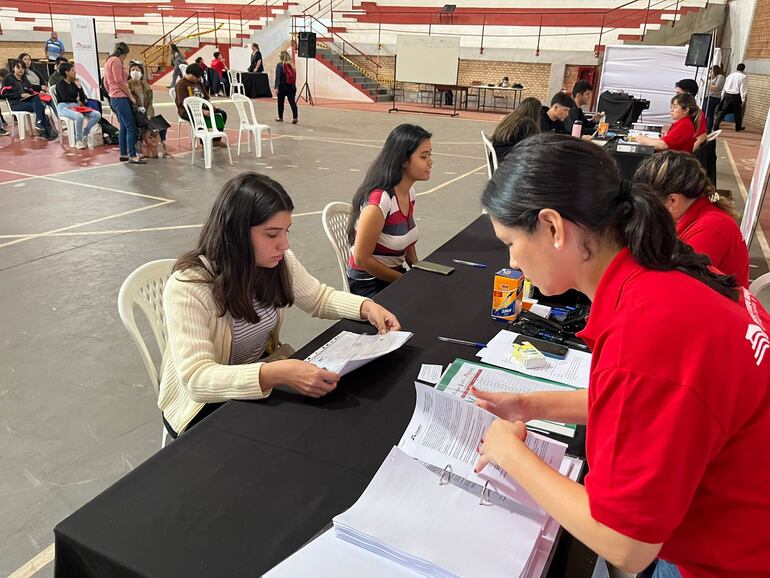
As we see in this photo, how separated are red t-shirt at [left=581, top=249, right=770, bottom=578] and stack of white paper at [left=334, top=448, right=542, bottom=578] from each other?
25 cm

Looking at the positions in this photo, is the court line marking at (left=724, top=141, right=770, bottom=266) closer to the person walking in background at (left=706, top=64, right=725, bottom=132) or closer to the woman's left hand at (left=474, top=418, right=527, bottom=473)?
the person walking in background at (left=706, top=64, right=725, bottom=132)

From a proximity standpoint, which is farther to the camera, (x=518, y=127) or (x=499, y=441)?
(x=518, y=127)

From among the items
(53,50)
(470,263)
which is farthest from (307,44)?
(470,263)

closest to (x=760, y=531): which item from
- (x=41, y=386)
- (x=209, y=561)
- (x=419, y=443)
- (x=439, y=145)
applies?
(x=419, y=443)

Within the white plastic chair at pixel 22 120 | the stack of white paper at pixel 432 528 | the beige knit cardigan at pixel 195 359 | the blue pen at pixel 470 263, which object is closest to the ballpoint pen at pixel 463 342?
the beige knit cardigan at pixel 195 359

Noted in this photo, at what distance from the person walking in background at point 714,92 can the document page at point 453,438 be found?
1369 centimetres

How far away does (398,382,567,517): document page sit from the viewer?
120 centimetres

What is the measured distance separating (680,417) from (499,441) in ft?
1.20

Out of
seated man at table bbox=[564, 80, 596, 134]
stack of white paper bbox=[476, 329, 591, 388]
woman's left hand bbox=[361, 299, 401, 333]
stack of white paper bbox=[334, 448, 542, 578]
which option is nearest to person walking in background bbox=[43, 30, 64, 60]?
seated man at table bbox=[564, 80, 596, 134]

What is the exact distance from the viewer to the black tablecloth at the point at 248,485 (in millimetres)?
1035

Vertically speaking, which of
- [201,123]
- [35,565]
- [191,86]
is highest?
[191,86]

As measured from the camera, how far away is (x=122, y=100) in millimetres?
7812

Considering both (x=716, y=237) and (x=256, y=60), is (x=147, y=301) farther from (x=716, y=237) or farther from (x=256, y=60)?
(x=256, y=60)

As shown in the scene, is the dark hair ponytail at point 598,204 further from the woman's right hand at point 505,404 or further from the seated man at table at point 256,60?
the seated man at table at point 256,60
